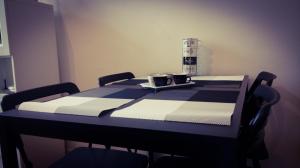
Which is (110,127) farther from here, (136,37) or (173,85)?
(136,37)

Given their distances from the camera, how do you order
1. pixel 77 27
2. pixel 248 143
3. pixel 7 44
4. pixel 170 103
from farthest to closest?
1. pixel 77 27
2. pixel 7 44
3. pixel 170 103
4. pixel 248 143

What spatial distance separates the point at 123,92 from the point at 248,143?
0.53m

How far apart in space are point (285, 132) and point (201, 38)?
867mm

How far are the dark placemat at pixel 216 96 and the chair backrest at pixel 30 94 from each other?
2.02 ft

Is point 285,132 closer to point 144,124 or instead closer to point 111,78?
point 111,78

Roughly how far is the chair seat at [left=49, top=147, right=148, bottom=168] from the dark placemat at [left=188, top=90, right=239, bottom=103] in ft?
1.43

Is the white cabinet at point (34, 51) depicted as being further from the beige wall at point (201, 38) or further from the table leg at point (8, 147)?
the table leg at point (8, 147)

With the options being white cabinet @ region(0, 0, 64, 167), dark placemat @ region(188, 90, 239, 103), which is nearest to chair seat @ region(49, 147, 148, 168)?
dark placemat @ region(188, 90, 239, 103)

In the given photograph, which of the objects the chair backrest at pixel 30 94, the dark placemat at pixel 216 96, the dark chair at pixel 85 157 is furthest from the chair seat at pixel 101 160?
the dark placemat at pixel 216 96

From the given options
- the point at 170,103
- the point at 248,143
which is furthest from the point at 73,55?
the point at 248,143

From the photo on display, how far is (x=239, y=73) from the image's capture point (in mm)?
1674

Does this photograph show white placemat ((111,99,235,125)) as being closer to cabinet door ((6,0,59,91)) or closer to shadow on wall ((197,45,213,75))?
shadow on wall ((197,45,213,75))

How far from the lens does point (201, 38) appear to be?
172 cm

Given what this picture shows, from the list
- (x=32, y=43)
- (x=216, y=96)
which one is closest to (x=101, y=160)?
(x=216, y=96)
